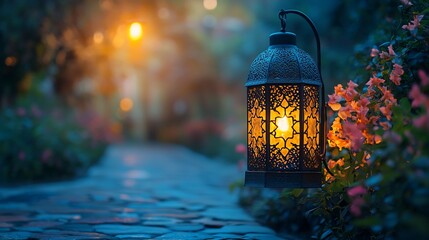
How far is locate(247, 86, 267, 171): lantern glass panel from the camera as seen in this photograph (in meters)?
4.39

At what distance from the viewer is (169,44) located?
2955cm

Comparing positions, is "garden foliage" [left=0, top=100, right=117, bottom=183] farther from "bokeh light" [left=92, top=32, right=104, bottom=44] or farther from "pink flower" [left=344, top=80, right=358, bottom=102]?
"pink flower" [left=344, top=80, right=358, bottom=102]

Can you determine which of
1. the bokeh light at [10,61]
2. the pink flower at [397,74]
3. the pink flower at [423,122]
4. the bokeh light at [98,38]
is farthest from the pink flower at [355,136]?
the bokeh light at [98,38]

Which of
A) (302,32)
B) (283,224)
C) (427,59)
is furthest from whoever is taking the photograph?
(302,32)

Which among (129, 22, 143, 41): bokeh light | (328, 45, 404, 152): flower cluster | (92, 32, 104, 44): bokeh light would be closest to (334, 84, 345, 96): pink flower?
(328, 45, 404, 152): flower cluster

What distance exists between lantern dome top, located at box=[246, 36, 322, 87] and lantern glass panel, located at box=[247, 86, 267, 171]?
100 millimetres

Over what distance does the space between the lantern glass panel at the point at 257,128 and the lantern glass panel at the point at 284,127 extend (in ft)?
0.23

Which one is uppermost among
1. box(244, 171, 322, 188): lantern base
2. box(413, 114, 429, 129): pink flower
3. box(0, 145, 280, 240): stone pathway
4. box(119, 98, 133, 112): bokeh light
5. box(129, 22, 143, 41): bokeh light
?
box(119, 98, 133, 112): bokeh light

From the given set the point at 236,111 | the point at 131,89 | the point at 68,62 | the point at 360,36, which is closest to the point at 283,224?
the point at 360,36

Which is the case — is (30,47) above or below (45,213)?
above

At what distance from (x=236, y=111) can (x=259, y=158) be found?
69.5 feet

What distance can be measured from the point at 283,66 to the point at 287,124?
1.48ft

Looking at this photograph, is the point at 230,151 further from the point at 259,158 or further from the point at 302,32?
the point at 259,158

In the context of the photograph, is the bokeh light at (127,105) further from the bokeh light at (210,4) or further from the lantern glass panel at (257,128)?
the lantern glass panel at (257,128)
